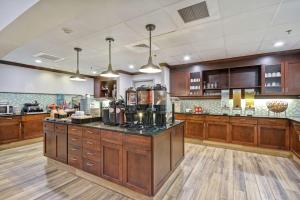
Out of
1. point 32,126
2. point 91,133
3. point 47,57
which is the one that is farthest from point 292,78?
point 32,126

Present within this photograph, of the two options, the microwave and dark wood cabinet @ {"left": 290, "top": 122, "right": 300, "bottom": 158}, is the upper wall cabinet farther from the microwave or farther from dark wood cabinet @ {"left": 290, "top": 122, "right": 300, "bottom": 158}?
the microwave

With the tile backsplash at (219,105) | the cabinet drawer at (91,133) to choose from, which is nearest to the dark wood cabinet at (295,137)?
the tile backsplash at (219,105)

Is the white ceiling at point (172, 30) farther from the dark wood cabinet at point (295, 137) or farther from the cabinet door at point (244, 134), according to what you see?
the cabinet door at point (244, 134)

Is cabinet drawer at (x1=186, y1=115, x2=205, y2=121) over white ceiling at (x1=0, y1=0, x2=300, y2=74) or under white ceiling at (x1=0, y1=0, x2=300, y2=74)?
under

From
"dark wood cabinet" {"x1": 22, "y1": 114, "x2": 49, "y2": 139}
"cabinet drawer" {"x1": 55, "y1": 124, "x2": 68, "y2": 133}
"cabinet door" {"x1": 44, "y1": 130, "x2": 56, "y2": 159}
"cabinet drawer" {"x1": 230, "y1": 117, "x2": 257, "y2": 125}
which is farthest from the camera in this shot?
"dark wood cabinet" {"x1": 22, "y1": 114, "x2": 49, "y2": 139}

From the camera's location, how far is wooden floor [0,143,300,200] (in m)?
2.16

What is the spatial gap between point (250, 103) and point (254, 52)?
138 cm

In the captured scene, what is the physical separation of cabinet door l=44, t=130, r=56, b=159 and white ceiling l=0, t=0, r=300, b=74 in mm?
1779

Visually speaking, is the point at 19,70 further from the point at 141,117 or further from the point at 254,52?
the point at 254,52

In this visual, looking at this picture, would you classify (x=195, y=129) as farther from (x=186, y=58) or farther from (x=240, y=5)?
(x=240, y=5)

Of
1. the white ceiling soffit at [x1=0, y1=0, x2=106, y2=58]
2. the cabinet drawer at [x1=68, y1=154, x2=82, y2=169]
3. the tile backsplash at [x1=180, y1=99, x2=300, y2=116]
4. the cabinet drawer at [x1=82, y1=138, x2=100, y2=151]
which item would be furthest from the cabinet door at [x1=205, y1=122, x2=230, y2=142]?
the white ceiling soffit at [x1=0, y1=0, x2=106, y2=58]

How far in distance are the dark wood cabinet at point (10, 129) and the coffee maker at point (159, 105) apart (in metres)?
4.32

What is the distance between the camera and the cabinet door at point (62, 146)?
9.34 ft

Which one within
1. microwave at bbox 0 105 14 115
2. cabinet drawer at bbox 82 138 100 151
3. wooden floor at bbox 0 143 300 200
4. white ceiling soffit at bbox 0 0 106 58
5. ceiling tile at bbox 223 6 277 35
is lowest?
wooden floor at bbox 0 143 300 200
